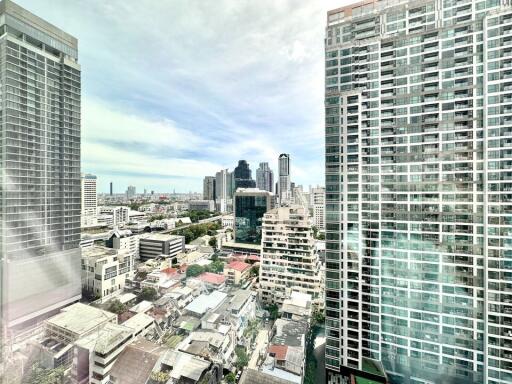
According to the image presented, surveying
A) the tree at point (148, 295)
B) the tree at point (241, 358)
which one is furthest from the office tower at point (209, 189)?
the tree at point (241, 358)

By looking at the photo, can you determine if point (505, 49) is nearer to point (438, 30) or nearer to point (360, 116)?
point (438, 30)

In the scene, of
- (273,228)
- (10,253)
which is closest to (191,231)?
(273,228)

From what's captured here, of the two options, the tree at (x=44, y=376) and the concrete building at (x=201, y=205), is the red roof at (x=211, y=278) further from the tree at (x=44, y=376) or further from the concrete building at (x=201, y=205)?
the concrete building at (x=201, y=205)

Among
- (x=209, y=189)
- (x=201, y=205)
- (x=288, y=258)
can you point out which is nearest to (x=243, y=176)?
(x=209, y=189)

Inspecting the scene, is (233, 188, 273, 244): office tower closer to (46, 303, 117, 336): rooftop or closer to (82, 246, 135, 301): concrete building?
(82, 246, 135, 301): concrete building

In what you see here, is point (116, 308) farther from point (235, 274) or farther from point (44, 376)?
point (235, 274)

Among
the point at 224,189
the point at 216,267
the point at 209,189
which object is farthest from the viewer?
the point at 209,189

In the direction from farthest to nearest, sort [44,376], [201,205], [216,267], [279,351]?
[201,205], [216,267], [279,351], [44,376]
